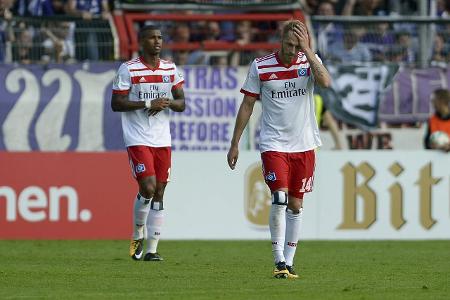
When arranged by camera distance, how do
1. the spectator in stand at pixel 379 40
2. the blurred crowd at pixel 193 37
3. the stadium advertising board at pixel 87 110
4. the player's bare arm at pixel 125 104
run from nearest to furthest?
the player's bare arm at pixel 125 104, the stadium advertising board at pixel 87 110, the blurred crowd at pixel 193 37, the spectator in stand at pixel 379 40

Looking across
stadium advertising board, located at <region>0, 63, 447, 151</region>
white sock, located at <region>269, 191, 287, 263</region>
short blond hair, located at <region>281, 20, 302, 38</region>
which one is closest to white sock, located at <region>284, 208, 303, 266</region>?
white sock, located at <region>269, 191, 287, 263</region>

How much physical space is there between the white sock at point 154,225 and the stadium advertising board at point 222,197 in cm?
437

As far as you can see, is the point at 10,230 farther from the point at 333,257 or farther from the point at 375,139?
the point at 375,139

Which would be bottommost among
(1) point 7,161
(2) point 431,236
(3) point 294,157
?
(2) point 431,236

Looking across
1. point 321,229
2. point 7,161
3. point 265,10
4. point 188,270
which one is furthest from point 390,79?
point 188,270

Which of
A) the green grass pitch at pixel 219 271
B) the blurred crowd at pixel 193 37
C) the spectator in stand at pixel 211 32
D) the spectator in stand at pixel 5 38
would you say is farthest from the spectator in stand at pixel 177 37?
the green grass pitch at pixel 219 271

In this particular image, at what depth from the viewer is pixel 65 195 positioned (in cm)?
1881

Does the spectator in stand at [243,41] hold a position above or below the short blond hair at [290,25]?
below

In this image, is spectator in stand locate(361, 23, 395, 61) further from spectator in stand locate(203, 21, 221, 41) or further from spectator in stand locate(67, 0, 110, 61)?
spectator in stand locate(67, 0, 110, 61)

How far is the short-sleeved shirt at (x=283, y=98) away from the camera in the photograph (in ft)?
40.1

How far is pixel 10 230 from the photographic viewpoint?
61.1ft

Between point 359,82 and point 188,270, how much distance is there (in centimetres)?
1000

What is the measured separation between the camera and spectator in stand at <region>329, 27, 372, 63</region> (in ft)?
75.1

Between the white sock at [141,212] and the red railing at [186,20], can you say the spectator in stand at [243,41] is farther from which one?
the white sock at [141,212]
